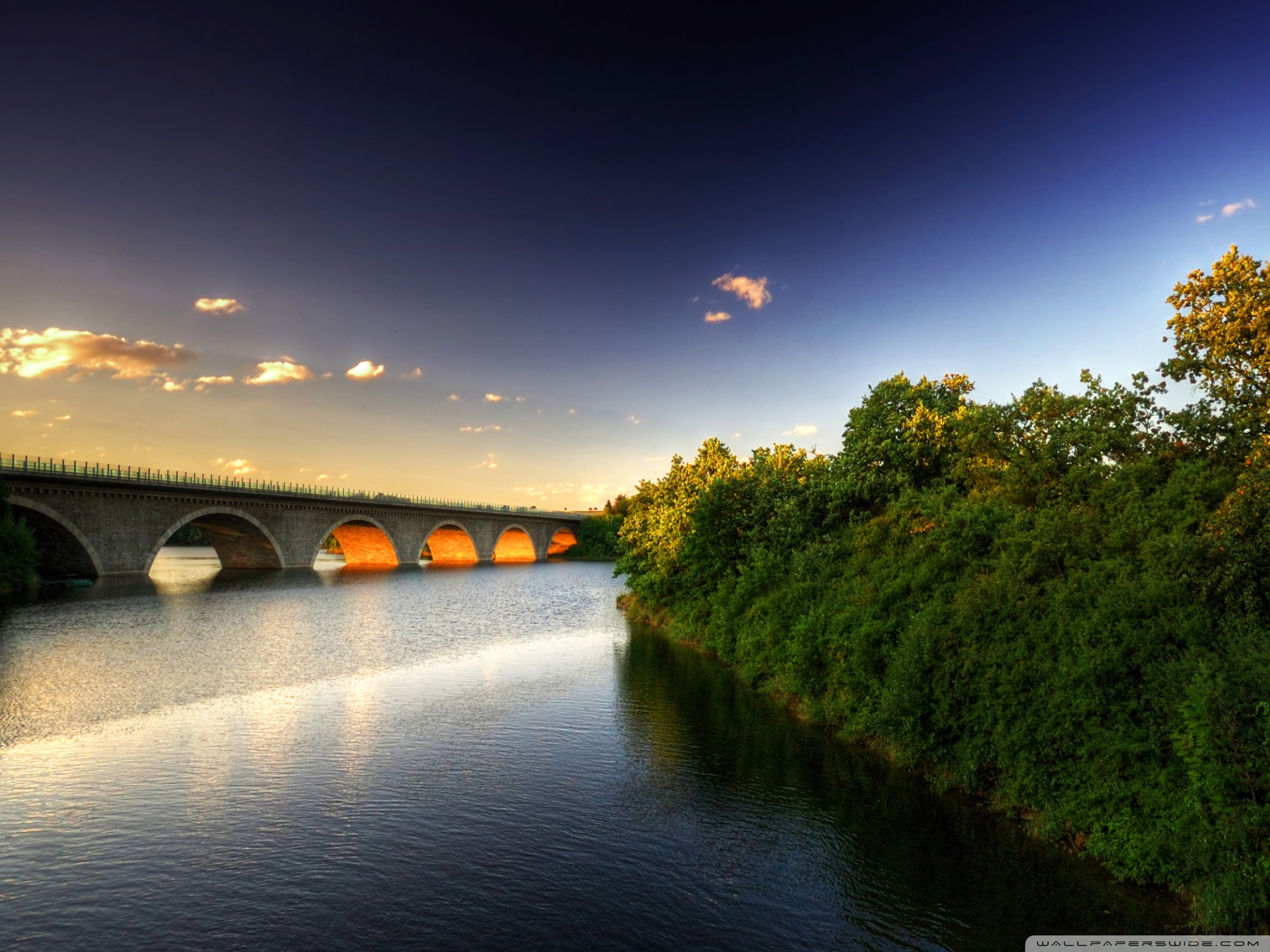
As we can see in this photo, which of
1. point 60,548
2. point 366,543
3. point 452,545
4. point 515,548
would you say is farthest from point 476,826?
point 515,548

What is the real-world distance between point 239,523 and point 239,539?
269 inches

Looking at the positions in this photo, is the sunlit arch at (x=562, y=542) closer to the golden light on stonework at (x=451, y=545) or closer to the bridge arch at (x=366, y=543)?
the golden light on stonework at (x=451, y=545)

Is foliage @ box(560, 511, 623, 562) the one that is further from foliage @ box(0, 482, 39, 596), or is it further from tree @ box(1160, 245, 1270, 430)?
tree @ box(1160, 245, 1270, 430)

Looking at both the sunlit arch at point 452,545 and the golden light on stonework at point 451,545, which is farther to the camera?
the golden light on stonework at point 451,545

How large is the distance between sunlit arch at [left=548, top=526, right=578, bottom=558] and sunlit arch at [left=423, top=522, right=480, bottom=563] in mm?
34713

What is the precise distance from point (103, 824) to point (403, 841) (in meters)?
7.65

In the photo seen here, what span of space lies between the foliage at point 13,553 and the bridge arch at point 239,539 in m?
24.6

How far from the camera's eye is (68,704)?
26016 millimetres

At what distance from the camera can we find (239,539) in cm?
9700

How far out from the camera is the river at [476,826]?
41.7 feet

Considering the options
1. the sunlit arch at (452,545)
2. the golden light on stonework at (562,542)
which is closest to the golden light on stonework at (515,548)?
the sunlit arch at (452,545)

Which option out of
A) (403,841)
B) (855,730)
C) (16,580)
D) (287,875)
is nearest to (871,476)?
(855,730)

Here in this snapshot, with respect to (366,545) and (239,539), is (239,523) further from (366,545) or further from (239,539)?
(366,545)

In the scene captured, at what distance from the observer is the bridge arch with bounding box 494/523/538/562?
15438cm
